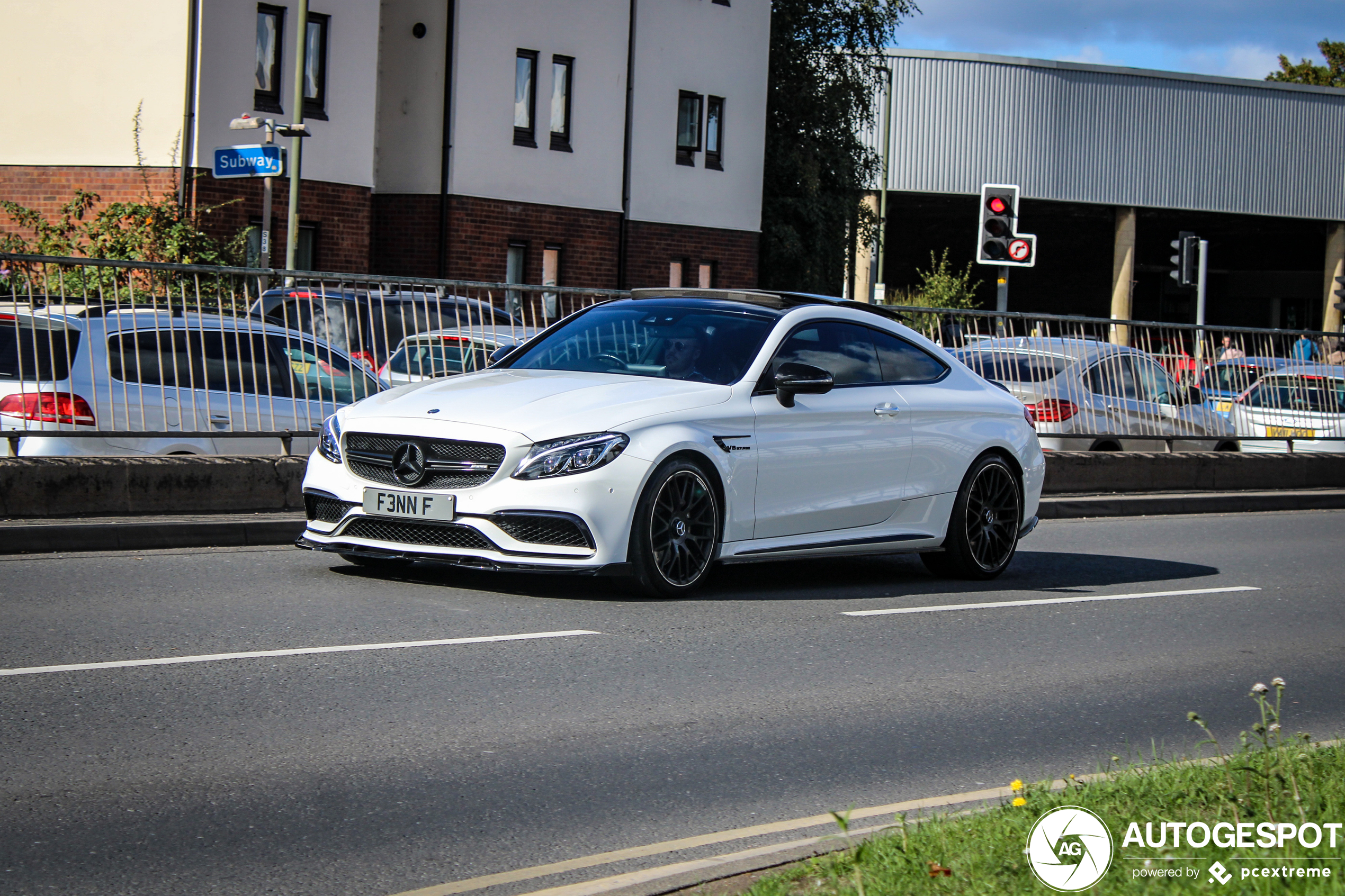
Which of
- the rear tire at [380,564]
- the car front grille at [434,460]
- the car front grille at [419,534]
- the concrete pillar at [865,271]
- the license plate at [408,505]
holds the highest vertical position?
the concrete pillar at [865,271]

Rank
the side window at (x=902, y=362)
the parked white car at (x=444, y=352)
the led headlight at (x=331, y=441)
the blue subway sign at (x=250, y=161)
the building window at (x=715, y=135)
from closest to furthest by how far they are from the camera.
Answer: the led headlight at (x=331, y=441) < the side window at (x=902, y=362) < the parked white car at (x=444, y=352) < the blue subway sign at (x=250, y=161) < the building window at (x=715, y=135)

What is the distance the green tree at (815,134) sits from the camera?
4009 cm

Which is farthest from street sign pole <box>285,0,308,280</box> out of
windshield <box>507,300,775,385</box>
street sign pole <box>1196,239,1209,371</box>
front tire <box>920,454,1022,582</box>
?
front tire <box>920,454,1022,582</box>

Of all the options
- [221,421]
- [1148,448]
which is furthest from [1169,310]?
[221,421]

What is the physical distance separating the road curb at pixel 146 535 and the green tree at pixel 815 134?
1169 inches

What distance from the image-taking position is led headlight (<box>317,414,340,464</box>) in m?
8.59

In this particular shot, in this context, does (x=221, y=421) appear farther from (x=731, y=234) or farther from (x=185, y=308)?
(x=731, y=234)

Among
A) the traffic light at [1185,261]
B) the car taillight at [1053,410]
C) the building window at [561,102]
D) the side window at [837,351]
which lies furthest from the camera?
the building window at [561,102]

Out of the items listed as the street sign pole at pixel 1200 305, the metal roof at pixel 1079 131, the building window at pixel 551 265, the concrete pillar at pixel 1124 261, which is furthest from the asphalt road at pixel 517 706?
the concrete pillar at pixel 1124 261

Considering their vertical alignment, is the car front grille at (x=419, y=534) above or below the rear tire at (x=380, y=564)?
above

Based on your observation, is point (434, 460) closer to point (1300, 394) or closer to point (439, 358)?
point (439, 358)

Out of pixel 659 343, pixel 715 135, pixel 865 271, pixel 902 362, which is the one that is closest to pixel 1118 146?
pixel 865 271

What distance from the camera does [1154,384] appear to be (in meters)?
17.6

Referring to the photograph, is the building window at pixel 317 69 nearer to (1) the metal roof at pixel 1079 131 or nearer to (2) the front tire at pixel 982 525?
(2) the front tire at pixel 982 525
